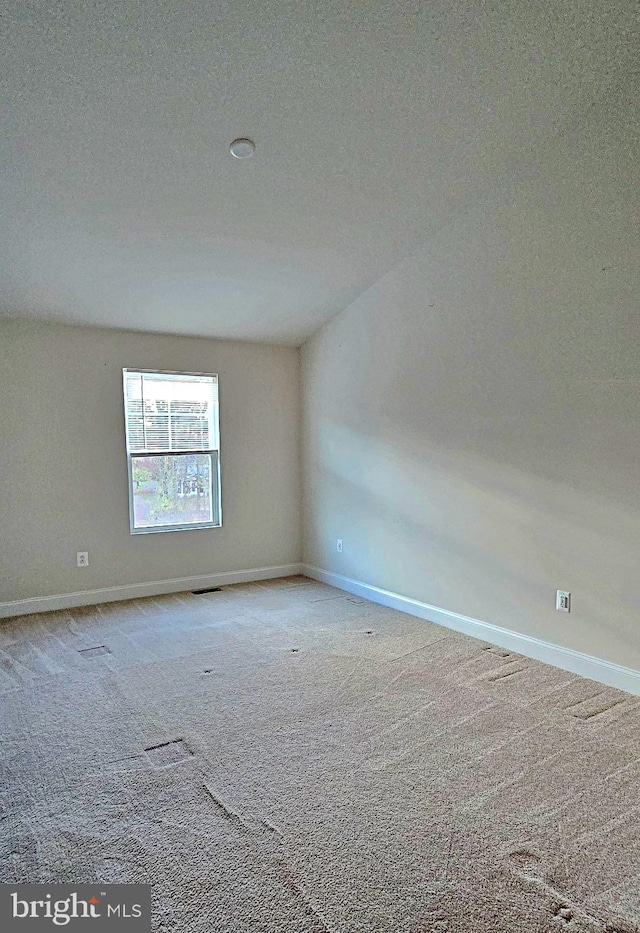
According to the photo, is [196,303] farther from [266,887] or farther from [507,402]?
[266,887]

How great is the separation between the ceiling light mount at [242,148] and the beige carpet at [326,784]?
286 cm

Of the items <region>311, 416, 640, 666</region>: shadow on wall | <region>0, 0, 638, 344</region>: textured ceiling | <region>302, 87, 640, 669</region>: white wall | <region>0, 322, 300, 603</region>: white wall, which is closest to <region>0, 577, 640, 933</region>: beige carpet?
<region>311, 416, 640, 666</region>: shadow on wall

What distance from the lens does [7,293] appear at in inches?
160

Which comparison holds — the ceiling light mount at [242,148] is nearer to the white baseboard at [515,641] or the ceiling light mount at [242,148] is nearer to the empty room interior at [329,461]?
the empty room interior at [329,461]

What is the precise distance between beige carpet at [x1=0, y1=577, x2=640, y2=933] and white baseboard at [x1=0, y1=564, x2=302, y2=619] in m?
0.80

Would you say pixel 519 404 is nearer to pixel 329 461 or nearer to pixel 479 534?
pixel 479 534

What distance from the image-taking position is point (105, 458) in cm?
483

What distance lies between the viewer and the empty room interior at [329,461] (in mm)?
1955

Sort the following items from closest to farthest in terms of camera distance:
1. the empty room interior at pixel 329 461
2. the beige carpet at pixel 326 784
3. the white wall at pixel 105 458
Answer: the beige carpet at pixel 326 784 < the empty room interior at pixel 329 461 < the white wall at pixel 105 458

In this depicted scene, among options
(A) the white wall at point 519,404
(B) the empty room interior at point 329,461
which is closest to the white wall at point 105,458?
(B) the empty room interior at point 329,461

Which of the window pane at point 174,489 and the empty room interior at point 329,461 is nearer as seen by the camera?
the empty room interior at point 329,461

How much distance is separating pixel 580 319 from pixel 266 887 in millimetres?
3020

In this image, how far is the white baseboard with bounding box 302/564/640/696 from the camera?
3100 millimetres

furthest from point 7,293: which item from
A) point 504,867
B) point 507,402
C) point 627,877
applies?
point 627,877
